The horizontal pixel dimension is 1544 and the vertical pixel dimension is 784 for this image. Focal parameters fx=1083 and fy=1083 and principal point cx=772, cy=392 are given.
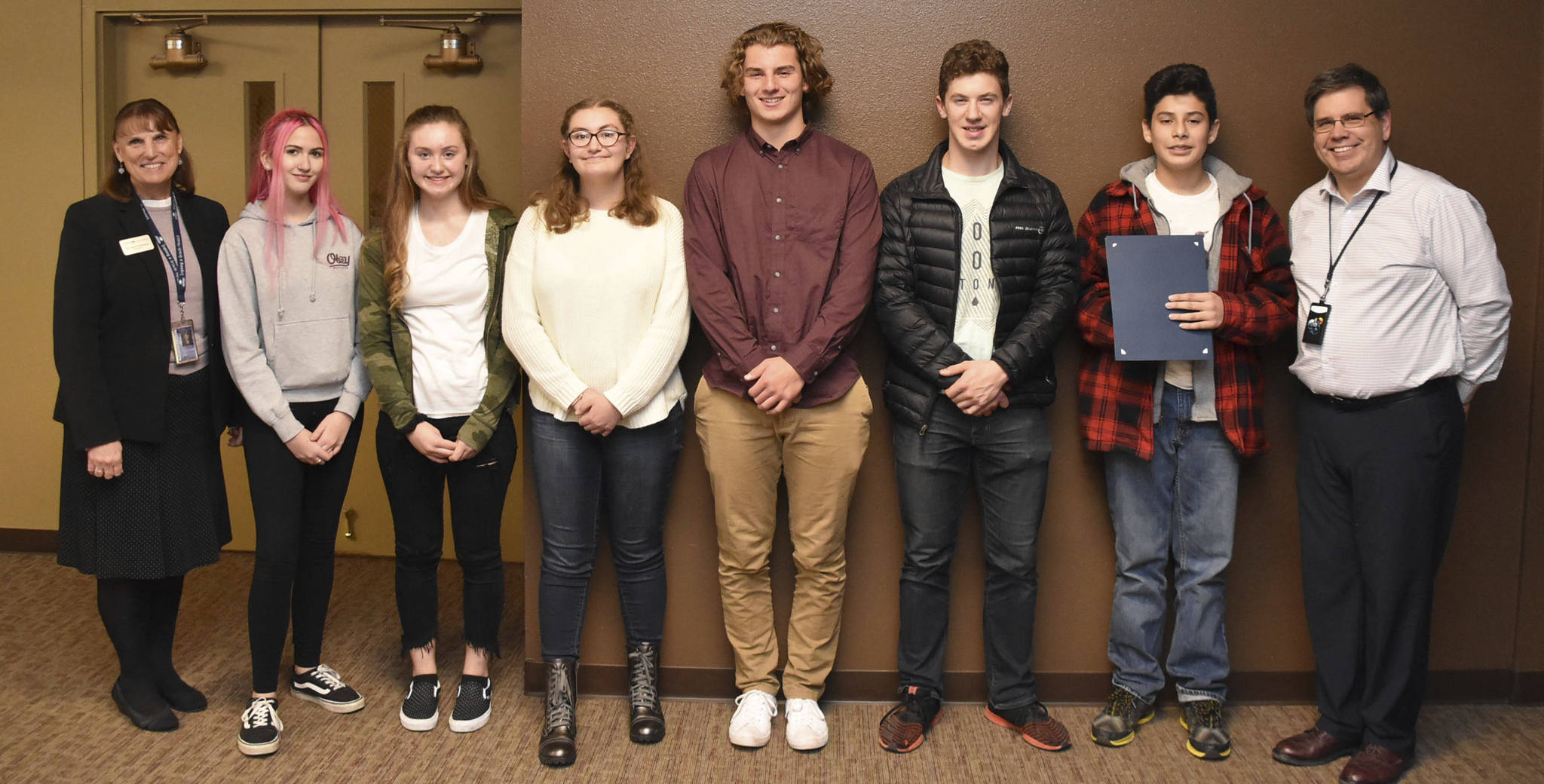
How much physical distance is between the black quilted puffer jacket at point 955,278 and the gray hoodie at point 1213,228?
208 millimetres

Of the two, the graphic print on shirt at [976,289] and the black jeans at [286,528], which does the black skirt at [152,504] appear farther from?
the graphic print on shirt at [976,289]

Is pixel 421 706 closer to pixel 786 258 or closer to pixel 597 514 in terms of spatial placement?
pixel 597 514

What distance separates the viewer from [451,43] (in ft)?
12.9

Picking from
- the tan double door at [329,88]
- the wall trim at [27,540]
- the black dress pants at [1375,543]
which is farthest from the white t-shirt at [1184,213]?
the wall trim at [27,540]

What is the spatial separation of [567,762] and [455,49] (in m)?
2.60

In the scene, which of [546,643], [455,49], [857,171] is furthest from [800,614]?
[455,49]

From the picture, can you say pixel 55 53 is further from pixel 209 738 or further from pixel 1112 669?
pixel 1112 669

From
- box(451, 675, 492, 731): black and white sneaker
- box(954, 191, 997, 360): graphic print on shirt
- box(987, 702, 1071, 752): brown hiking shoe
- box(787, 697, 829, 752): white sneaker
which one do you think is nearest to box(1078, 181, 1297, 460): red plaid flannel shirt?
box(954, 191, 997, 360): graphic print on shirt

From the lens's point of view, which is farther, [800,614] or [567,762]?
[800,614]

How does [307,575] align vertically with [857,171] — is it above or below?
below

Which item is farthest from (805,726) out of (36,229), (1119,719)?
(36,229)

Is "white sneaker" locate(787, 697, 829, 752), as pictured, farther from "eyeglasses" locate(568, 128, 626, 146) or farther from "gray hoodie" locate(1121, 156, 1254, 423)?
"eyeglasses" locate(568, 128, 626, 146)

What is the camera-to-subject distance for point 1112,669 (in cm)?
293

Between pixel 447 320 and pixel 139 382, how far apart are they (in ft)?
2.38
